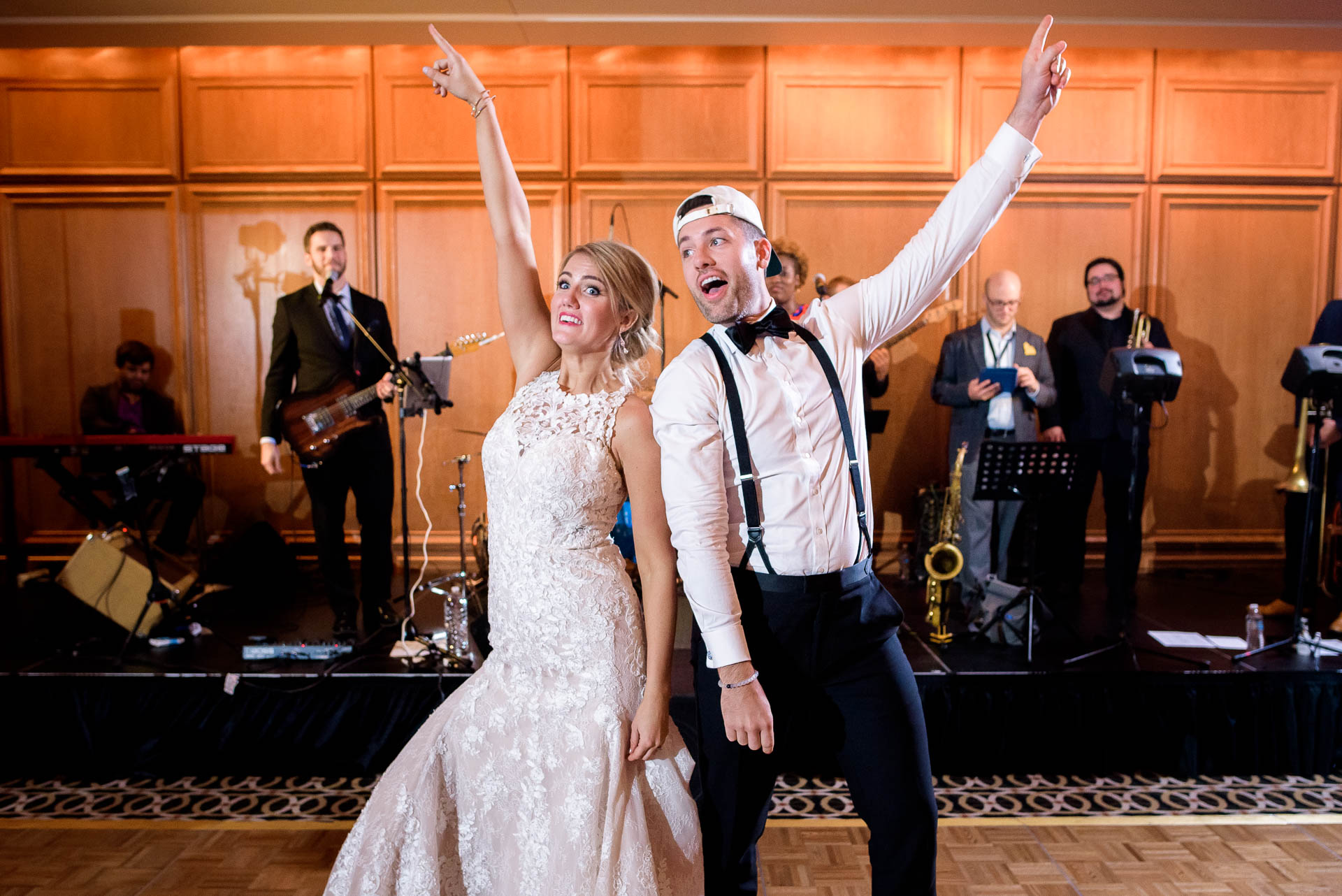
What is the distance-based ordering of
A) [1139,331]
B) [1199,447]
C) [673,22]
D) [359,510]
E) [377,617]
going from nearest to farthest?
[377,617], [359,510], [1139,331], [673,22], [1199,447]

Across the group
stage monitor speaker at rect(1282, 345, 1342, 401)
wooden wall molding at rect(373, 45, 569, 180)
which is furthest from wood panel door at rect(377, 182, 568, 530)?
stage monitor speaker at rect(1282, 345, 1342, 401)

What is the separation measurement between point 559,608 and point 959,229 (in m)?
1.16

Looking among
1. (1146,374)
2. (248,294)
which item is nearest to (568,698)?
(1146,374)

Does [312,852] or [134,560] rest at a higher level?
[134,560]

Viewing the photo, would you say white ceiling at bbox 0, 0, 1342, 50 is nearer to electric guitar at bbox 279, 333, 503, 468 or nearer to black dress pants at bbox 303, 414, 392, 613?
electric guitar at bbox 279, 333, 503, 468

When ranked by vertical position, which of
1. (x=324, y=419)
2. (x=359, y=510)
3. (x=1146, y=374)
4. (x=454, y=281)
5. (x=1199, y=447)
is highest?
(x=454, y=281)

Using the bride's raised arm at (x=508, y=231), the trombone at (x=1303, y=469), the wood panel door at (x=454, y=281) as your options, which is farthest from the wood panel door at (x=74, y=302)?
the trombone at (x=1303, y=469)

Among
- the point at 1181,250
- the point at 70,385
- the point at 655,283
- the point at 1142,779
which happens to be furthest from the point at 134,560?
the point at 1181,250

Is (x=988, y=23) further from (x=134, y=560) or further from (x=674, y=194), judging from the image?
(x=134, y=560)

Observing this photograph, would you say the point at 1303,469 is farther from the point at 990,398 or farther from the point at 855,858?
the point at 855,858

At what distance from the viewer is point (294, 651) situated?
3.74 metres

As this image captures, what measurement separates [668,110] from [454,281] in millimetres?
1856

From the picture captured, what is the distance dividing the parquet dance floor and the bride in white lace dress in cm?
111

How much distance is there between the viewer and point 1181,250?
6.13 meters
